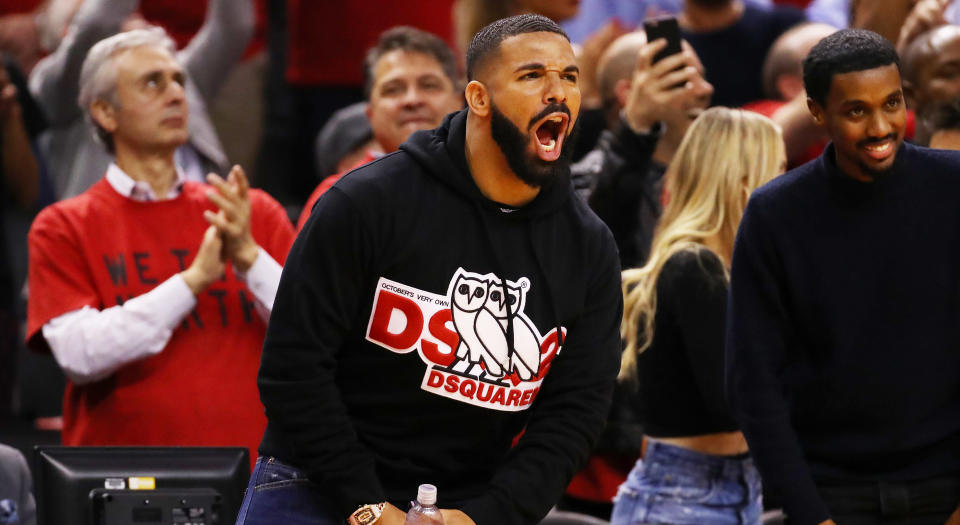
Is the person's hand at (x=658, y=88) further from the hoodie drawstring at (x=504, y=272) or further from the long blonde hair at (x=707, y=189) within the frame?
the hoodie drawstring at (x=504, y=272)

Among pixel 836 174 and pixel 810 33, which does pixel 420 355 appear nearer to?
pixel 836 174

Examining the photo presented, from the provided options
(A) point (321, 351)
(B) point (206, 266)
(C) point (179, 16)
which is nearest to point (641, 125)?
(B) point (206, 266)

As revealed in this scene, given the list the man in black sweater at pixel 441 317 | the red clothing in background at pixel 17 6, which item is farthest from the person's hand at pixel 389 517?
the red clothing in background at pixel 17 6

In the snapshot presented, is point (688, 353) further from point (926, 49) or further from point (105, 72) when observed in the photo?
point (105, 72)

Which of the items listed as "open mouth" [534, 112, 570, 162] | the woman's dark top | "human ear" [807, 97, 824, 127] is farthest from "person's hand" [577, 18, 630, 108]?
"open mouth" [534, 112, 570, 162]

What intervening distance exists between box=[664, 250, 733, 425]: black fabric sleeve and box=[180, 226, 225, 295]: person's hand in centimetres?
126

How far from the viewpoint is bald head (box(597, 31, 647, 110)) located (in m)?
4.82

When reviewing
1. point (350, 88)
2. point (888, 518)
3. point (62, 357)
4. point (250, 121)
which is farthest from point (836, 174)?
point (250, 121)

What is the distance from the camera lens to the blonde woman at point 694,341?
11.2ft

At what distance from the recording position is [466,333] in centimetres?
268

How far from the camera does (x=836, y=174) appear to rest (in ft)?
10.0

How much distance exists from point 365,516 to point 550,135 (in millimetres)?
836

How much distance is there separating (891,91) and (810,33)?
2.29m

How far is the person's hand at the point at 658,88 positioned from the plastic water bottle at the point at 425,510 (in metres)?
1.58
